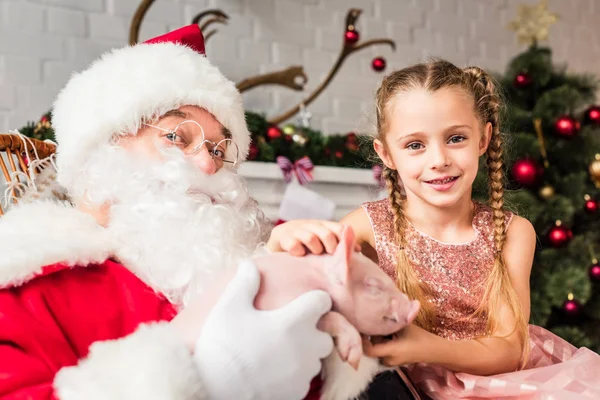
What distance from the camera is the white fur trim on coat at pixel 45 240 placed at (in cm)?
99

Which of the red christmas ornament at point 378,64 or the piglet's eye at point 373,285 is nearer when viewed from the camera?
the piglet's eye at point 373,285

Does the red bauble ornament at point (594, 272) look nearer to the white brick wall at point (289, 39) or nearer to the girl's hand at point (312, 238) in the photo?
the white brick wall at point (289, 39)

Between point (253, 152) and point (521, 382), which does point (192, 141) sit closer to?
point (521, 382)

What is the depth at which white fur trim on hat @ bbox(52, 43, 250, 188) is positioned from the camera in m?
1.29

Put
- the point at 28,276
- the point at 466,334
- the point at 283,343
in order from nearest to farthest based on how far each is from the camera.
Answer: the point at 283,343 < the point at 28,276 < the point at 466,334

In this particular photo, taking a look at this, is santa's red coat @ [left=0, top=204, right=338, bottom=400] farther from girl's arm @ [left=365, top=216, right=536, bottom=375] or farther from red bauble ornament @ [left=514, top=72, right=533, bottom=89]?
red bauble ornament @ [left=514, top=72, right=533, bottom=89]

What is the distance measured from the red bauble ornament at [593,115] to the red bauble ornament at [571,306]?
771 mm

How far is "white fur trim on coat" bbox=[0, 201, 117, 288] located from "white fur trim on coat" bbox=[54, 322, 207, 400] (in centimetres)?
24

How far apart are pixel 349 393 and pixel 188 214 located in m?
0.48

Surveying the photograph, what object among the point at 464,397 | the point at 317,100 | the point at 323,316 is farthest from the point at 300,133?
the point at 323,316

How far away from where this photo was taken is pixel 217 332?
792 mm

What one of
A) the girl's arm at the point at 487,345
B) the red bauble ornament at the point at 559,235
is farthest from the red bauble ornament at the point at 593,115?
the girl's arm at the point at 487,345

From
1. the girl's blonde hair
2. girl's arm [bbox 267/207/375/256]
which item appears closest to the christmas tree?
the girl's blonde hair

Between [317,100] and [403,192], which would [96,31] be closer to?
[317,100]
